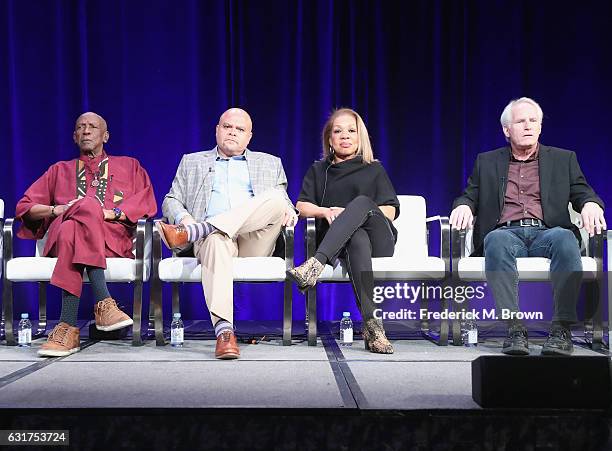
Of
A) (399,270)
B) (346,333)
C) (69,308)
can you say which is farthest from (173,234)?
(399,270)

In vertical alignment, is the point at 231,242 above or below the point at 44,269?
above

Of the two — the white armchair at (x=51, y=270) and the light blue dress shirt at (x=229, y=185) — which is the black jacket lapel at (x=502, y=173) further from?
the white armchair at (x=51, y=270)

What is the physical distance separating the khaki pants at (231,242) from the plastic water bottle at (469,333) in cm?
101

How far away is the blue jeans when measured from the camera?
3.00m

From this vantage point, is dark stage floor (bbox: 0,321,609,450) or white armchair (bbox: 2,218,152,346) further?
white armchair (bbox: 2,218,152,346)

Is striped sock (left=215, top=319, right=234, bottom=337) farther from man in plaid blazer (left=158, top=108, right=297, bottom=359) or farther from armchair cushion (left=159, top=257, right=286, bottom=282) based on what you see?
armchair cushion (left=159, top=257, right=286, bottom=282)

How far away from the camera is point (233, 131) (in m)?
3.61

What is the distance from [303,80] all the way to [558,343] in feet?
8.21

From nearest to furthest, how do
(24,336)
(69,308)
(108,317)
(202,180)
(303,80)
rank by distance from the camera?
1. (69,308)
2. (108,317)
3. (24,336)
4. (202,180)
5. (303,80)

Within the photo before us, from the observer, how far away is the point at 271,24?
4.56m

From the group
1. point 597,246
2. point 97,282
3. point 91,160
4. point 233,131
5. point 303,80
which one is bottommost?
point 97,282

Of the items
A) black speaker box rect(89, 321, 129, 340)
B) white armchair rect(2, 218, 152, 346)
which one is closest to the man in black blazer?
white armchair rect(2, 218, 152, 346)

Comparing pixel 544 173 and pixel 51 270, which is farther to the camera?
pixel 544 173

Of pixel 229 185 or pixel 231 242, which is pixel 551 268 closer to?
pixel 231 242
